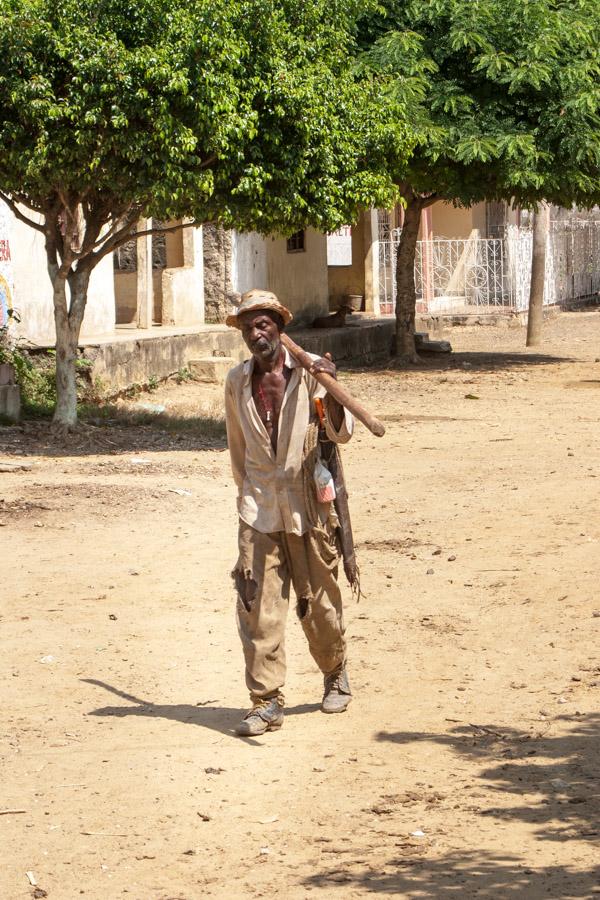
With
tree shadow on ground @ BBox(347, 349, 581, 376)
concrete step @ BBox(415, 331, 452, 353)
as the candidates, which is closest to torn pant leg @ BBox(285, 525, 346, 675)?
tree shadow on ground @ BBox(347, 349, 581, 376)

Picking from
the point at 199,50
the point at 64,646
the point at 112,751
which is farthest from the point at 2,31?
the point at 112,751

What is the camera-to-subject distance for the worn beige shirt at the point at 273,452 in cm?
492

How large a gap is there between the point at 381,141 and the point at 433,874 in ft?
33.3

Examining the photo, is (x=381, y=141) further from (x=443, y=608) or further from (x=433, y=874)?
(x=433, y=874)

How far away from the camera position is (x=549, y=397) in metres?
15.5

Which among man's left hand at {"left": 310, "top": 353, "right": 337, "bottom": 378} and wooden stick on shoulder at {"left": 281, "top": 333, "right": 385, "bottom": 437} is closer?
wooden stick on shoulder at {"left": 281, "top": 333, "right": 385, "bottom": 437}

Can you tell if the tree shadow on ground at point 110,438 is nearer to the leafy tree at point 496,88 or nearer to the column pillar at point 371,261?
the leafy tree at point 496,88

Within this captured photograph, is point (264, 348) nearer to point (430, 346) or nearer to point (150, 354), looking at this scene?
point (150, 354)

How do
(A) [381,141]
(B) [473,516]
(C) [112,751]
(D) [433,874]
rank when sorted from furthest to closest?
(A) [381,141] → (B) [473,516] → (C) [112,751] → (D) [433,874]

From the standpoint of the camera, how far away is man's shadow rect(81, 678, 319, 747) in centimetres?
513

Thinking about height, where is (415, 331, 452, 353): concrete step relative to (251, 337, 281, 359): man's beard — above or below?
below

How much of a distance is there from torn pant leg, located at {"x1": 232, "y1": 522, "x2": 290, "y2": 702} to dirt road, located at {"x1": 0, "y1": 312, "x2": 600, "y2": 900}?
0.22 metres

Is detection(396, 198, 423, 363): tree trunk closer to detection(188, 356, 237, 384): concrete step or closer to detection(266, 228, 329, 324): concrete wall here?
detection(266, 228, 329, 324): concrete wall

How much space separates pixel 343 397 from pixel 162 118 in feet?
21.3
